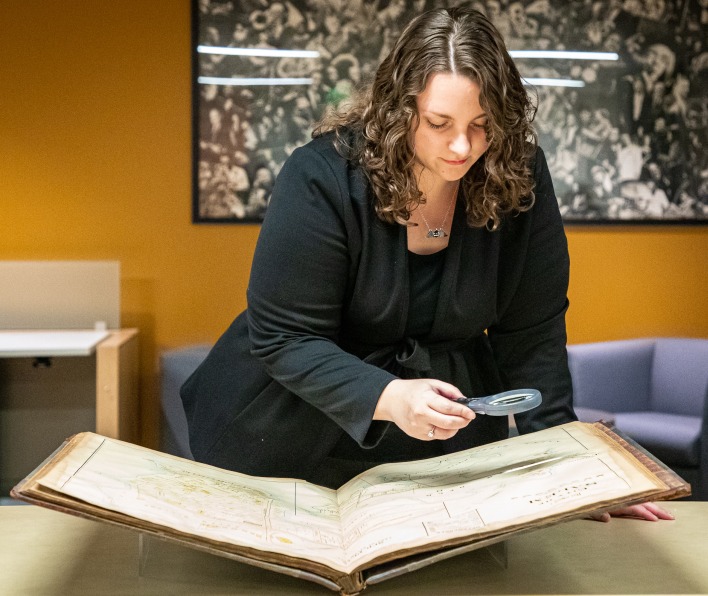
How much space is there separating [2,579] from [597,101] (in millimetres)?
3764

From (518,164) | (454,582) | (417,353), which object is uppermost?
(518,164)

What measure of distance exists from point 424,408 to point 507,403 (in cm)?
9

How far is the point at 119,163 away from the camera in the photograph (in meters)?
3.83

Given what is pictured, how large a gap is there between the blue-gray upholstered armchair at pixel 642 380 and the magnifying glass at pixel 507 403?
2.78 meters

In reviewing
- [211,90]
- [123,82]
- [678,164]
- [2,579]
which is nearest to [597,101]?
[678,164]

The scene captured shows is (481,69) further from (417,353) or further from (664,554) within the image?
(664,554)

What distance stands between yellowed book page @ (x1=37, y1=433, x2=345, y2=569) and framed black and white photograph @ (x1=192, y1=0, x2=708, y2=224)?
3054 mm

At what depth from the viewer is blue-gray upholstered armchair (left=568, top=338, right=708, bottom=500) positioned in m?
3.76

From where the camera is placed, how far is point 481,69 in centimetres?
104

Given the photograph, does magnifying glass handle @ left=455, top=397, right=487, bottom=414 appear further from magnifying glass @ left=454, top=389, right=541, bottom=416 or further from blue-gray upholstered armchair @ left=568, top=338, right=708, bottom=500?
blue-gray upholstered armchair @ left=568, top=338, right=708, bottom=500

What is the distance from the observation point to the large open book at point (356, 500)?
68cm

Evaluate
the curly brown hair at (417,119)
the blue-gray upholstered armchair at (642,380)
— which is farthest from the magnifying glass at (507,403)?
the blue-gray upholstered armchair at (642,380)

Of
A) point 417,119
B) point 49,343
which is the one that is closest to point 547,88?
point 49,343

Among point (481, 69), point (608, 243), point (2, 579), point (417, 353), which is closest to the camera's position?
point (2, 579)
